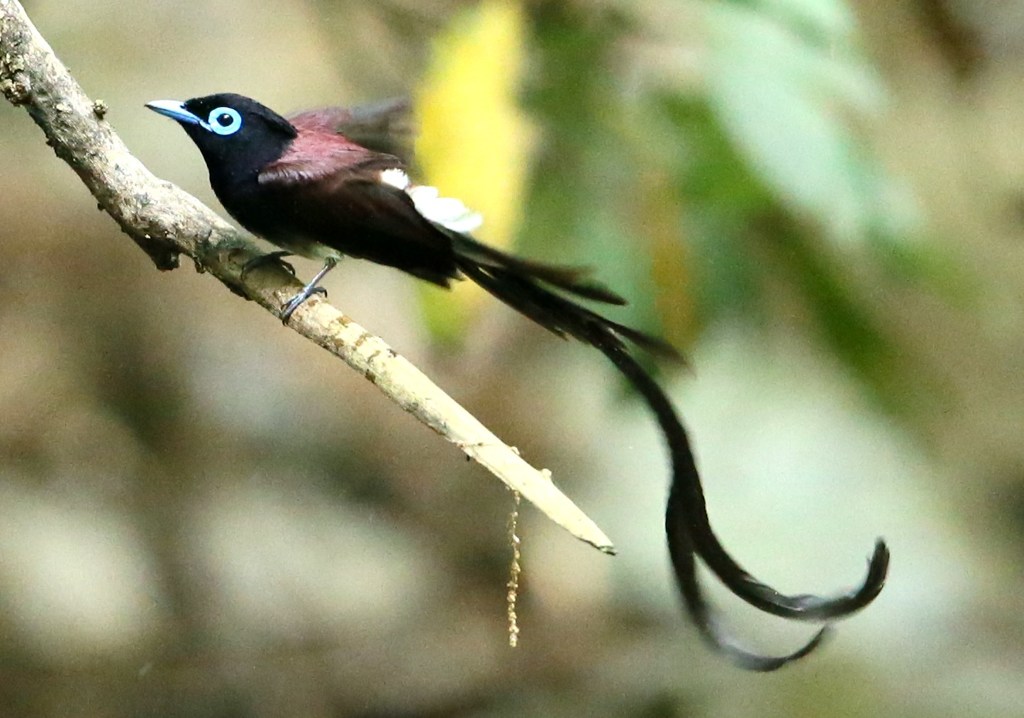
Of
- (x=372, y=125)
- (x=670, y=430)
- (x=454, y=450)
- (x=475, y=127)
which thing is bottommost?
(x=670, y=430)

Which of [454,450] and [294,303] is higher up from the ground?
[454,450]

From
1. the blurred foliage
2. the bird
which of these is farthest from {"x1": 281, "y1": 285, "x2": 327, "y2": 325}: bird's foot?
the blurred foliage

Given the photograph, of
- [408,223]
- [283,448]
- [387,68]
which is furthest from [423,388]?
[283,448]

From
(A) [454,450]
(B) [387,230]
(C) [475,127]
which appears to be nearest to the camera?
(B) [387,230]

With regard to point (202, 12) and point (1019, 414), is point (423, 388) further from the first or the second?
point (1019, 414)

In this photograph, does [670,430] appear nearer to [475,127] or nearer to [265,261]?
[265,261]

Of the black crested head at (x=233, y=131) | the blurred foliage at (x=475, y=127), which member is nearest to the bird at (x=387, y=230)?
the black crested head at (x=233, y=131)

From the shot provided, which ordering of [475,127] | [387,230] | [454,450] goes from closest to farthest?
[387,230]
[475,127]
[454,450]

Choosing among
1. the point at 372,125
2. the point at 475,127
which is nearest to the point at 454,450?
the point at 475,127
